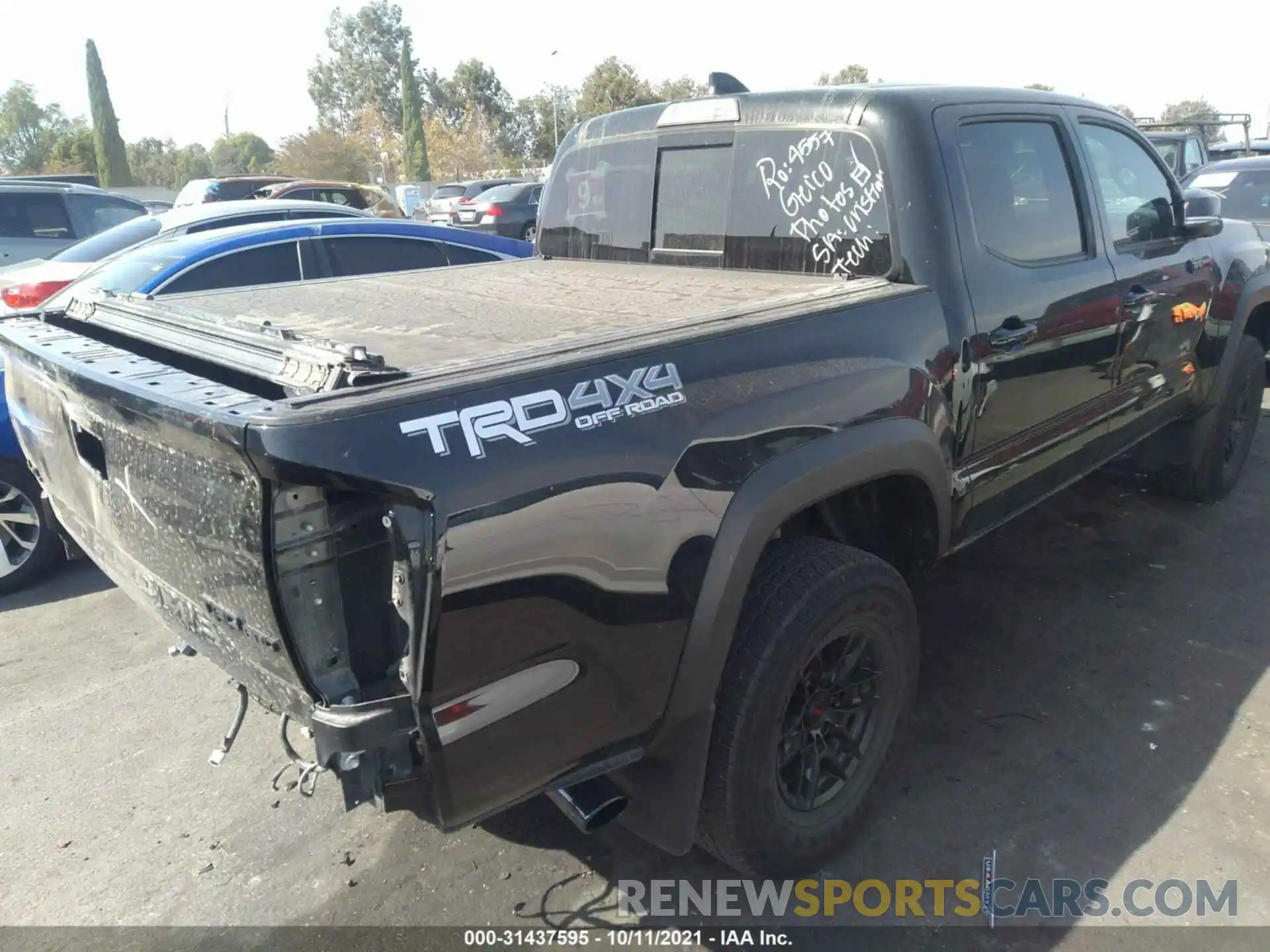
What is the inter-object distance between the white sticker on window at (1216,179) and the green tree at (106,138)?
4875cm

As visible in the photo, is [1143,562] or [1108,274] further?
[1143,562]

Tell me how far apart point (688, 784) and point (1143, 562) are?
129 inches

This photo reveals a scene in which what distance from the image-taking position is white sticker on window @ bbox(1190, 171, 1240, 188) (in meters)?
7.97

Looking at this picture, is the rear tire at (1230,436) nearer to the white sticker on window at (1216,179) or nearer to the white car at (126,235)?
the white sticker on window at (1216,179)

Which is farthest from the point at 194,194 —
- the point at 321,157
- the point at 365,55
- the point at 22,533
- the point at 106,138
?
the point at 365,55

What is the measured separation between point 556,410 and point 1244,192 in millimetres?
8397

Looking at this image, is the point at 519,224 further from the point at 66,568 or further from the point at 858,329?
the point at 858,329

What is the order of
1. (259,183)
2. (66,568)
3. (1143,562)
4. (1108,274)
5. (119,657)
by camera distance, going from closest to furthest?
(1108,274)
(119,657)
(1143,562)
(66,568)
(259,183)

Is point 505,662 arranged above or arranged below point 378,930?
above

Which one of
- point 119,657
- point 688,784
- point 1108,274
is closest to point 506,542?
point 688,784

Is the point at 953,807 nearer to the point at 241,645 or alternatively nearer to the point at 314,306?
the point at 241,645

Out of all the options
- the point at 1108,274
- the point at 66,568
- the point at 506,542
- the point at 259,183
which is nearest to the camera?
the point at 506,542

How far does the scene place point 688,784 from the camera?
6.95 feet

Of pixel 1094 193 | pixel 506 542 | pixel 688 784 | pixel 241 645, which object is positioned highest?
pixel 1094 193
